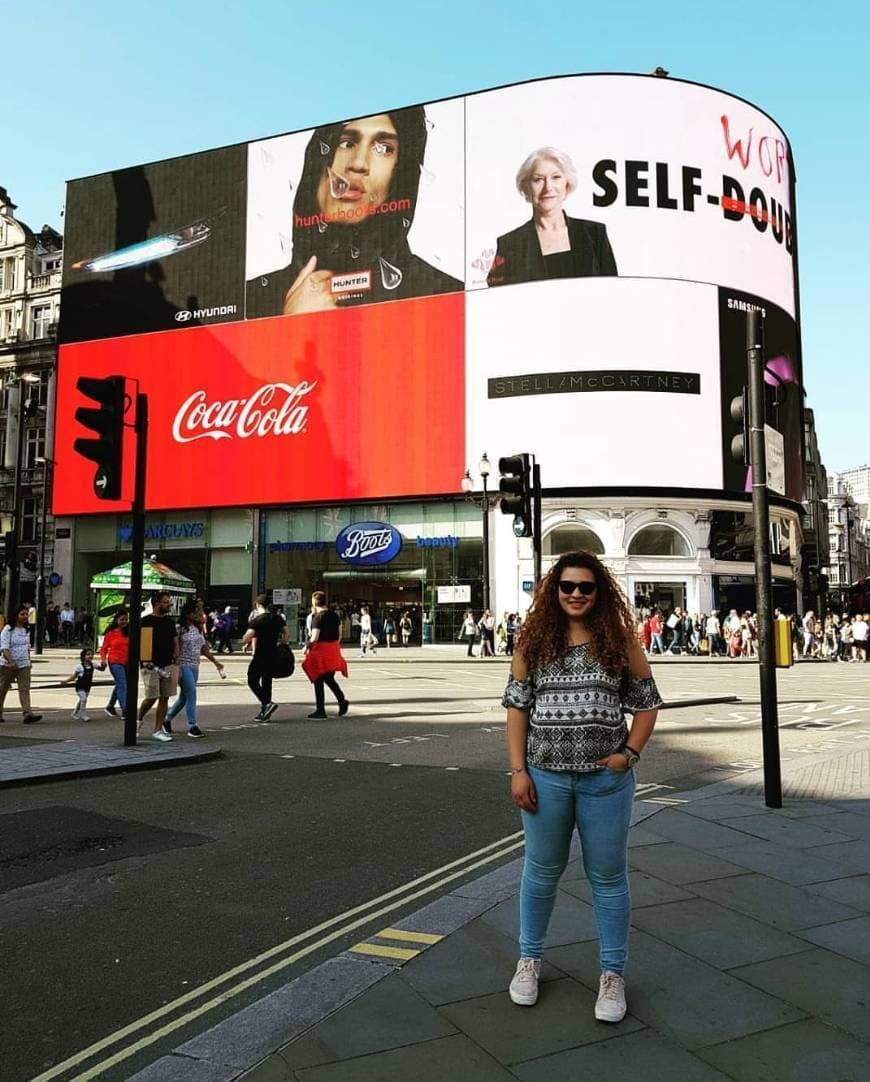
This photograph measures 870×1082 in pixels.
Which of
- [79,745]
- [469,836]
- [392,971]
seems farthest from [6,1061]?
[79,745]

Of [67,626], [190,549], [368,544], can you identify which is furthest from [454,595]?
[67,626]

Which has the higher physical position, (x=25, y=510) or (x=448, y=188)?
(x=448, y=188)

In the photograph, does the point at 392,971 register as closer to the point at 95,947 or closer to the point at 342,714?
the point at 95,947

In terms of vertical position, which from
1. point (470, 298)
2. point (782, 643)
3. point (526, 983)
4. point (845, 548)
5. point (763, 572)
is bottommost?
point (526, 983)

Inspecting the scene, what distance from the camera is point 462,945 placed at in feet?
14.0

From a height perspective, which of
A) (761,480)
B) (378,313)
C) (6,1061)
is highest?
(378,313)

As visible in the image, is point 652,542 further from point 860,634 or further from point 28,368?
point 28,368

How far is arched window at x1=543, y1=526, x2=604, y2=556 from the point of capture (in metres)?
39.9

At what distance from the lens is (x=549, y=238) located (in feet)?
133

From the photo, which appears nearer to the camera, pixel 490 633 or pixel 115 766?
pixel 115 766

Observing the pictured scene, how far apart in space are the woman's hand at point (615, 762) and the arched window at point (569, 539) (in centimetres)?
3619

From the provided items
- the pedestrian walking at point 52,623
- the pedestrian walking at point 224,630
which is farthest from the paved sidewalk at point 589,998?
the pedestrian walking at point 52,623

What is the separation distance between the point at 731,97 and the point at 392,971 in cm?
4657

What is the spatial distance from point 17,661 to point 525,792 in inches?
498
